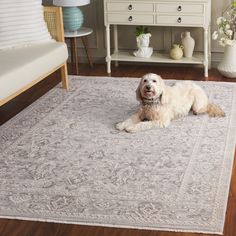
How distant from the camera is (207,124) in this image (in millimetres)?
3645

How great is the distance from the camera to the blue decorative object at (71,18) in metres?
4.89

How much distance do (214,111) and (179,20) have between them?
1236 mm

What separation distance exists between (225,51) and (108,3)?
1.15 m

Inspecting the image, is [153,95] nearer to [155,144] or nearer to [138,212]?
[155,144]

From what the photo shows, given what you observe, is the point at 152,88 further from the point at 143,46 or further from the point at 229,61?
the point at 143,46

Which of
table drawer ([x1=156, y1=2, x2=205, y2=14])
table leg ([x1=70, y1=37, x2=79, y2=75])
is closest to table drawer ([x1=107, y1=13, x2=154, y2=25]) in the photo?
table drawer ([x1=156, y1=2, x2=205, y2=14])

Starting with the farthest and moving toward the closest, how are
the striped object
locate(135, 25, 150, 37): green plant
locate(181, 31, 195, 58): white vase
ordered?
locate(135, 25, 150, 37): green plant, locate(181, 31, 195, 58): white vase, the striped object

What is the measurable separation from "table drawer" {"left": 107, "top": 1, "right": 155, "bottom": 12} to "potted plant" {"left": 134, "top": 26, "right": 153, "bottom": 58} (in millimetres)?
259

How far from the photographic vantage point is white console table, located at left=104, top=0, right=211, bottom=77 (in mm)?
4637

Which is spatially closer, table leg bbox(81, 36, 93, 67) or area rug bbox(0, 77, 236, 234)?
area rug bbox(0, 77, 236, 234)

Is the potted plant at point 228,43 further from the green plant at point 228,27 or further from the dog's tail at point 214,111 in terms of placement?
the dog's tail at point 214,111

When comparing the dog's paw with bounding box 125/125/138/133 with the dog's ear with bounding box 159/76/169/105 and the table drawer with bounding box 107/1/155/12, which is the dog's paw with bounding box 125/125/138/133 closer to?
the dog's ear with bounding box 159/76/169/105

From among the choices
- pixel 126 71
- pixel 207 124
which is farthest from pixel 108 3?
pixel 207 124

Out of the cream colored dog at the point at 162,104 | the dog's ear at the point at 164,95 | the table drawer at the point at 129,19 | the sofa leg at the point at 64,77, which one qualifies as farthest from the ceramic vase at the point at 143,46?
the dog's ear at the point at 164,95
